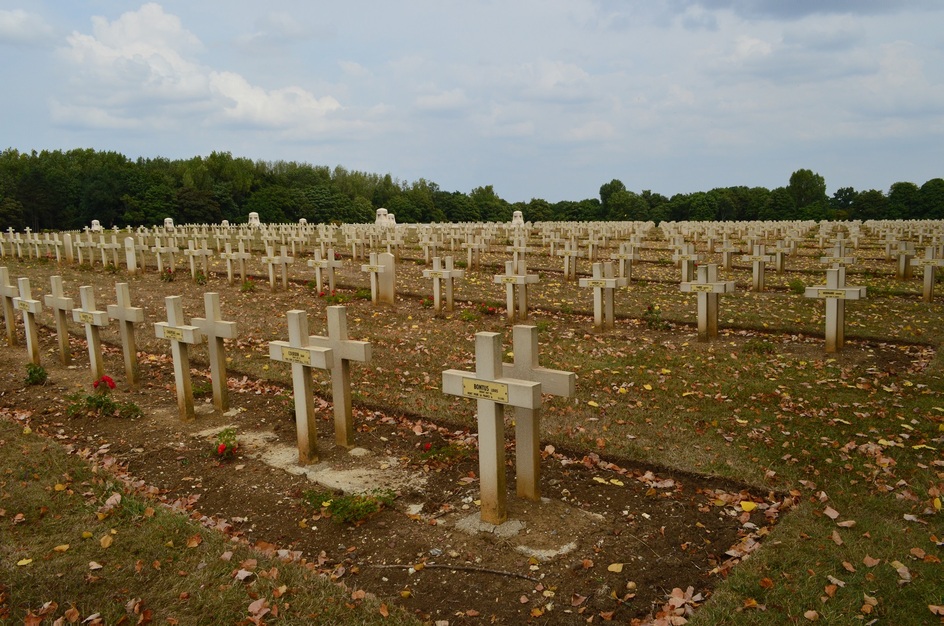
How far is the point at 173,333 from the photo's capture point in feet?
27.5

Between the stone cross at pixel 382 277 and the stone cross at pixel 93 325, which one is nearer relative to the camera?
the stone cross at pixel 93 325

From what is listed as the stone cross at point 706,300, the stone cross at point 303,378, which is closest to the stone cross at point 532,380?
the stone cross at point 303,378

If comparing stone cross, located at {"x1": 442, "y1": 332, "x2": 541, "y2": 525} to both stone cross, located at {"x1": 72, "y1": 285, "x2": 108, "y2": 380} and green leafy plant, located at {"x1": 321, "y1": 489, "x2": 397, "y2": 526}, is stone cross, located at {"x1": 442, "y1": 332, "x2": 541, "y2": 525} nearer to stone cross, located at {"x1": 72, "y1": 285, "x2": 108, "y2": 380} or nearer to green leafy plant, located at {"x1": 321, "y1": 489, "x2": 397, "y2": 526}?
green leafy plant, located at {"x1": 321, "y1": 489, "x2": 397, "y2": 526}

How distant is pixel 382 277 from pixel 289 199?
Result: 70063mm

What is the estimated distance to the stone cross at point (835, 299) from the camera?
11195mm

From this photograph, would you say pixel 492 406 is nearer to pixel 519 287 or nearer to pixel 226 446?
pixel 226 446

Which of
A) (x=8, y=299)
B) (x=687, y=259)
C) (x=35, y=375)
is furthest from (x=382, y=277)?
(x=687, y=259)

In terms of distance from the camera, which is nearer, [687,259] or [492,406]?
[492,406]

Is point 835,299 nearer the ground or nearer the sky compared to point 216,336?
nearer the ground

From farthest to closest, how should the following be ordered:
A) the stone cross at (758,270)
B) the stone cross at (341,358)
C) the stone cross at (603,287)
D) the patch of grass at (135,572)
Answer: the stone cross at (758,270) < the stone cross at (603,287) < the stone cross at (341,358) < the patch of grass at (135,572)

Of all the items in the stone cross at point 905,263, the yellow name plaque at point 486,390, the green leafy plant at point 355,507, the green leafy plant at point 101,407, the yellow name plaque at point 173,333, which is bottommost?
the green leafy plant at point 355,507

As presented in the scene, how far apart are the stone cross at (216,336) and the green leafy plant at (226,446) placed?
50.2 inches

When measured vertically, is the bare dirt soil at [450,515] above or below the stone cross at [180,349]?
below

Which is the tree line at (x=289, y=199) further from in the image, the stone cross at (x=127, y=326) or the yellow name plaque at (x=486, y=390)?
the yellow name plaque at (x=486, y=390)
